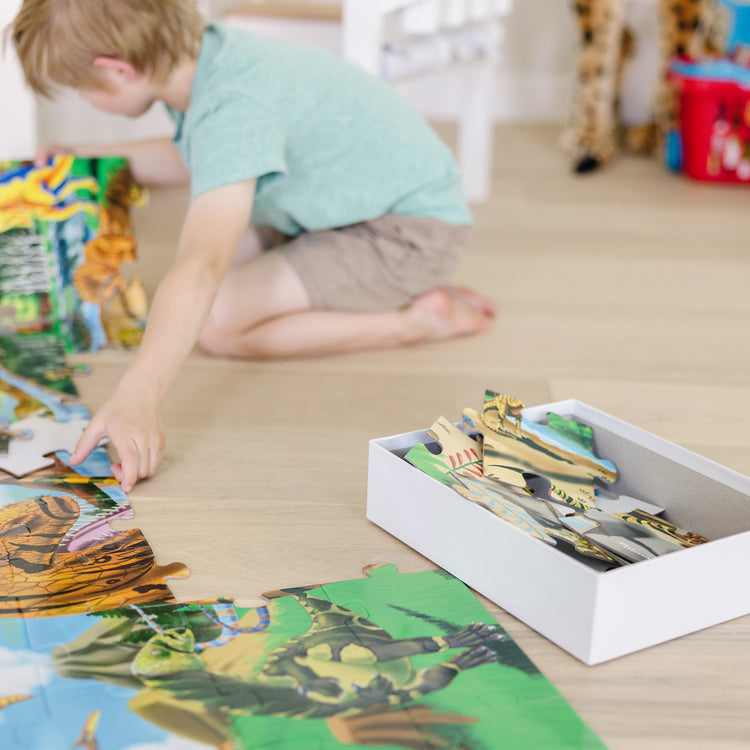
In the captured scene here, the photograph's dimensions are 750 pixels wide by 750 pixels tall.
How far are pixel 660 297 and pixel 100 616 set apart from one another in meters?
1.13

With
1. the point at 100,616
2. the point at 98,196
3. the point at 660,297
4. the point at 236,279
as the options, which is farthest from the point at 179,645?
the point at 660,297

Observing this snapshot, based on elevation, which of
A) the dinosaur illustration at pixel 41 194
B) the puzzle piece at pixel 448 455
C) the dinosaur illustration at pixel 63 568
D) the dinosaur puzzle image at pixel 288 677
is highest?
the dinosaur illustration at pixel 41 194

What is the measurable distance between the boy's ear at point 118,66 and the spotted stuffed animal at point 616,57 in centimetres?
163

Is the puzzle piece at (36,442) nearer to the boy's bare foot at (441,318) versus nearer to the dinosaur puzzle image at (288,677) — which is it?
the dinosaur puzzle image at (288,677)

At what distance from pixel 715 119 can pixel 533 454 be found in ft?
5.61

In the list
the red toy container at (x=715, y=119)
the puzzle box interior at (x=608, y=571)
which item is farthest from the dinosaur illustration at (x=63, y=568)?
the red toy container at (x=715, y=119)

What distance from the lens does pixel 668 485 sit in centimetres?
88

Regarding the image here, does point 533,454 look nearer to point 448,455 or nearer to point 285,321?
point 448,455

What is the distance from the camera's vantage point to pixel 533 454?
894mm

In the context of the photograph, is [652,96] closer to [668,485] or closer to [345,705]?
[668,485]

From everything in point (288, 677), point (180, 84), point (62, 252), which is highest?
point (180, 84)

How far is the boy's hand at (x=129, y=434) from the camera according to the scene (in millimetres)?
910

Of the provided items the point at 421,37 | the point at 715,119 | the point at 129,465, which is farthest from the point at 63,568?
the point at 715,119

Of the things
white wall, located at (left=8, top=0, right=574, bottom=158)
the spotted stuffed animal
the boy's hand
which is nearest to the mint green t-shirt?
the boy's hand
